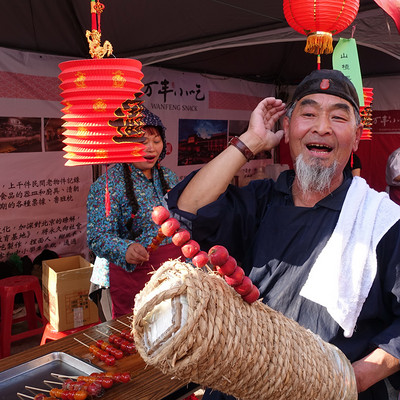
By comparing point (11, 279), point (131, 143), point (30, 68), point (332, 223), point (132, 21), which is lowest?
point (11, 279)

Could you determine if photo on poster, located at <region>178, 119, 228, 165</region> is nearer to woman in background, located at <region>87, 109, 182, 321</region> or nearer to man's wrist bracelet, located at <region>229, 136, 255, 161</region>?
woman in background, located at <region>87, 109, 182, 321</region>

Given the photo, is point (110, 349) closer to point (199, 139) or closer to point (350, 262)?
point (350, 262)

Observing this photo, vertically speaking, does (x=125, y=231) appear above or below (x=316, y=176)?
below

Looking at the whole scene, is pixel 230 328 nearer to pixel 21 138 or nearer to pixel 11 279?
pixel 11 279

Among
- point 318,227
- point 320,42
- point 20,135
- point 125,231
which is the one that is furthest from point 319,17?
point 20,135

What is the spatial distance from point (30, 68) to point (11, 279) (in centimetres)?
250

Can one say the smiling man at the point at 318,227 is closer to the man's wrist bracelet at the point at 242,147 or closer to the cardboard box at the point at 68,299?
the man's wrist bracelet at the point at 242,147

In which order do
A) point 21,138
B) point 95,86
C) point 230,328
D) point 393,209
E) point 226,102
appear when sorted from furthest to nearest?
point 226,102 → point 21,138 → point 95,86 → point 393,209 → point 230,328

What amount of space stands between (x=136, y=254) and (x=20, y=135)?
2.81 m

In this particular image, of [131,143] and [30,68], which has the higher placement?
[30,68]

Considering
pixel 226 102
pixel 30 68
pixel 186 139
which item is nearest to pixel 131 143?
pixel 30 68

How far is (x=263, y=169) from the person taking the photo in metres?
9.07

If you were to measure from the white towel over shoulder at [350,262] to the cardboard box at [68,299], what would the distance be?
3.18 metres

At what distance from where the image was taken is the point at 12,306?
4.51m
